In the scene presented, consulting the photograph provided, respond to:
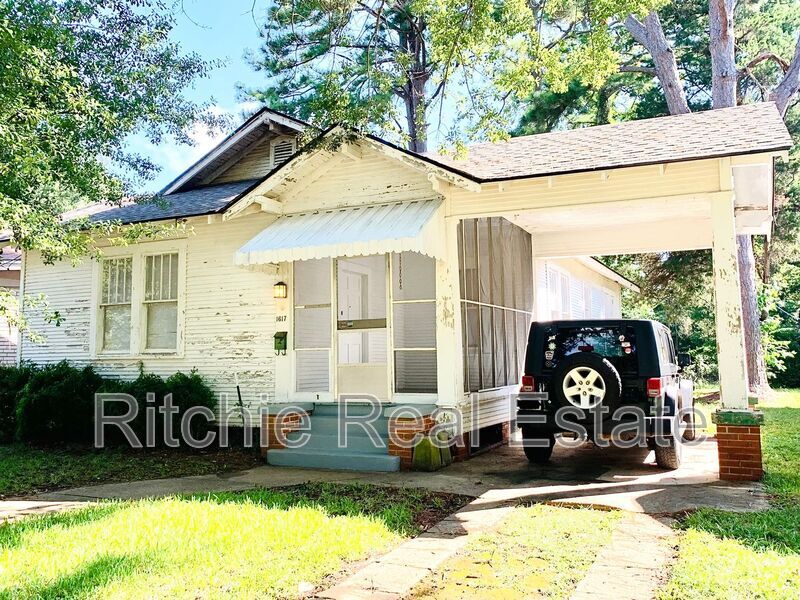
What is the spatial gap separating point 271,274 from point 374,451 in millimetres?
3514

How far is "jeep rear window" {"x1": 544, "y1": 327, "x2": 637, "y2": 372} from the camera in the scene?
7.59 m

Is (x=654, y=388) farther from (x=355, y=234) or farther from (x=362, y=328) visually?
(x=362, y=328)

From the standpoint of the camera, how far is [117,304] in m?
11.8

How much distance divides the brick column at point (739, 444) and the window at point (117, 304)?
32.6ft

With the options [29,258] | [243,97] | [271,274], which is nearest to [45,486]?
[271,274]

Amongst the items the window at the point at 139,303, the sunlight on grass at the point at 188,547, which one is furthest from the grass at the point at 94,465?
the sunlight on grass at the point at 188,547

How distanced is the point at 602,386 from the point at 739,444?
1.65 m

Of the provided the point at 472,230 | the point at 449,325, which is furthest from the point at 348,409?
the point at 472,230

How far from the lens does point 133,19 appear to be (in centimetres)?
971

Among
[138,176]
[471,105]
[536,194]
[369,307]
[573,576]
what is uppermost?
[471,105]

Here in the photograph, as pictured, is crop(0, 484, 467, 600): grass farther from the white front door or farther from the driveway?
the white front door

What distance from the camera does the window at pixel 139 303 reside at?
37.5ft

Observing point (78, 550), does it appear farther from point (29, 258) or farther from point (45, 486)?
point (29, 258)

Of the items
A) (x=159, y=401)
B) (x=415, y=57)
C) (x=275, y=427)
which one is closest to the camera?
(x=275, y=427)
